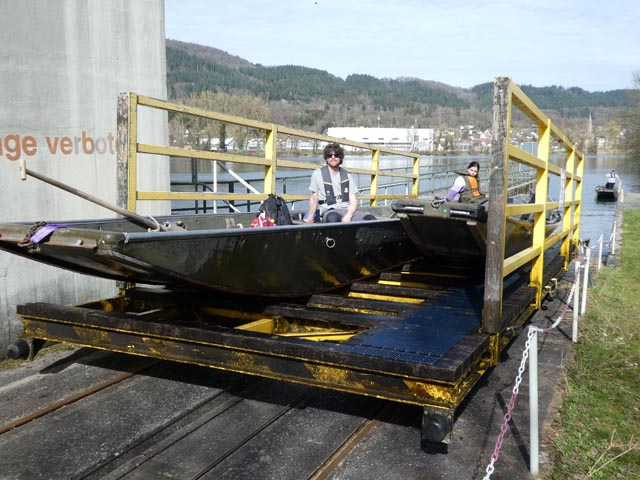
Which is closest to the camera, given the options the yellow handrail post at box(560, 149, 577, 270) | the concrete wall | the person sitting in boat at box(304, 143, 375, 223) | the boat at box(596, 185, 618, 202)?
the concrete wall

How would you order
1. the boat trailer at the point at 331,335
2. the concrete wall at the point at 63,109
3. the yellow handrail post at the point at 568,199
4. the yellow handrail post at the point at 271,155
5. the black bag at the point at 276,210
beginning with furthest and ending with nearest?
the yellow handrail post at the point at 568,199 → the yellow handrail post at the point at 271,155 → the black bag at the point at 276,210 → the concrete wall at the point at 63,109 → the boat trailer at the point at 331,335

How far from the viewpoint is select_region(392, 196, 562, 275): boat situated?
5.07m

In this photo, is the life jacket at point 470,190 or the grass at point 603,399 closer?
the grass at point 603,399

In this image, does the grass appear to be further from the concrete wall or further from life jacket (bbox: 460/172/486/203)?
the concrete wall

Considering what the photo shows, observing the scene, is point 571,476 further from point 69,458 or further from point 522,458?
point 69,458

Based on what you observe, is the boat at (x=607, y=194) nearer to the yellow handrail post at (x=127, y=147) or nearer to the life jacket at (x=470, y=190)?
the life jacket at (x=470, y=190)

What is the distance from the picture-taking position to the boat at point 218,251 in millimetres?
3574

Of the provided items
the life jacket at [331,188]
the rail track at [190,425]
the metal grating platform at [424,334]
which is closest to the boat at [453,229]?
the metal grating platform at [424,334]

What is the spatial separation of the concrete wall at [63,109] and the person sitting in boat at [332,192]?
1.94 m

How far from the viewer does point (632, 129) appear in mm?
65438

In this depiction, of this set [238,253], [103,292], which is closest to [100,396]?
[238,253]

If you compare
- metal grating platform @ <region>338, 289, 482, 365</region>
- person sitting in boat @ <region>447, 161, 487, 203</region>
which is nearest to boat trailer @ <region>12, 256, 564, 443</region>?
metal grating platform @ <region>338, 289, 482, 365</region>

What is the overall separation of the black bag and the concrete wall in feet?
6.21

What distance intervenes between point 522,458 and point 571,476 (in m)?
0.31
